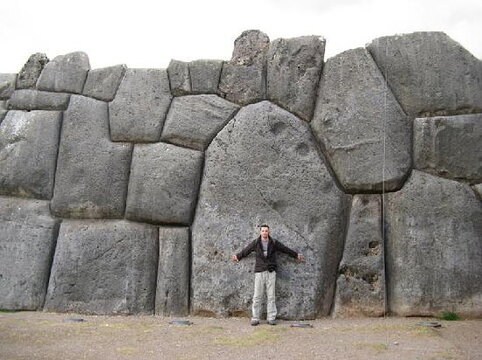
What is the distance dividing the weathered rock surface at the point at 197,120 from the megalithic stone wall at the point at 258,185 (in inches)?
0.9

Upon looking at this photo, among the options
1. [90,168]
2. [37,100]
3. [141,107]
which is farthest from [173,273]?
[37,100]

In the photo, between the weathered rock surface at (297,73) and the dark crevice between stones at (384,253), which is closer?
the dark crevice between stones at (384,253)

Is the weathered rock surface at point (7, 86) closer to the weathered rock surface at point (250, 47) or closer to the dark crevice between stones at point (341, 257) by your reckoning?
the weathered rock surface at point (250, 47)

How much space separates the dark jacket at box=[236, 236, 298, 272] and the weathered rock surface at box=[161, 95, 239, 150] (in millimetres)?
1784

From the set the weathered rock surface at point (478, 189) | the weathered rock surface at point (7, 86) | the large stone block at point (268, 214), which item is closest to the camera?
the weathered rock surface at point (478, 189)

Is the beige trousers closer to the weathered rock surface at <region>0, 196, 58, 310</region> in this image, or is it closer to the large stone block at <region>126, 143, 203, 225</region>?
the large stone block at <region>126, 143, 203, 225</region>

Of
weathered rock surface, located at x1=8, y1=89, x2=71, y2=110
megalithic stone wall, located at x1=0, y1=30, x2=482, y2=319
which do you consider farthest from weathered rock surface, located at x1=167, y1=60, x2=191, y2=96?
weathered rock surface, located at x1=8, y1=89, x2=71, y2=110

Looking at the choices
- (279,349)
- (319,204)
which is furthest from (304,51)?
(279,349)

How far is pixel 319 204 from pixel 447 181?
180 centimetres

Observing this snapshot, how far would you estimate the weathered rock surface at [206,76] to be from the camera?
902 cm

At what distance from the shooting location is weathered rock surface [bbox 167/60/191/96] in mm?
9062

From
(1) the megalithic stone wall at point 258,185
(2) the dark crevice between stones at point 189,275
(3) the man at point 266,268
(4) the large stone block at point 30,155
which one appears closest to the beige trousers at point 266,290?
(3) the man at point 266,268

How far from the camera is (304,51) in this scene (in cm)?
877

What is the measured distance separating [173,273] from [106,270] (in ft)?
3.34
